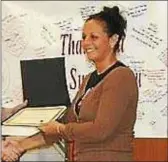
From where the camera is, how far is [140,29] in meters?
1.76

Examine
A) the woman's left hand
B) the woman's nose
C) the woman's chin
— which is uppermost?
the woman's nose

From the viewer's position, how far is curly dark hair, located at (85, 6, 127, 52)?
1.67m

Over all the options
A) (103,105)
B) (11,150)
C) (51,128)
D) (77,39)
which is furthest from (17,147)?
(77,39)

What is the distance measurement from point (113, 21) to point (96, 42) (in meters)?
0.11

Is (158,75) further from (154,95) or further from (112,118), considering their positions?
(112,118)

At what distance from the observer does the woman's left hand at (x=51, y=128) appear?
5.56 ft

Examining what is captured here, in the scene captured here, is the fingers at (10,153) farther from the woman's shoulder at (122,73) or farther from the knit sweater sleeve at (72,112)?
the woman's shoulder at (122,73)

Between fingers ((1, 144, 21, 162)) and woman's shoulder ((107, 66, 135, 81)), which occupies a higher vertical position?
woman's shoulder ((107, 66, 135, 81))

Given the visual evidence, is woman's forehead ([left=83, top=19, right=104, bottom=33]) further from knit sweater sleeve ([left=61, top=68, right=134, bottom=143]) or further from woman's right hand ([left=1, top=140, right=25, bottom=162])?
woman's right hand ([left=1, top=140, right=25, bottom=162])

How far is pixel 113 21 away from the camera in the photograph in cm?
166

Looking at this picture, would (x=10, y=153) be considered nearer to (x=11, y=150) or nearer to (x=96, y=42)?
(x=11, y=150)

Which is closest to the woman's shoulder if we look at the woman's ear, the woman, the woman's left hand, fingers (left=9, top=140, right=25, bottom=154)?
the woman

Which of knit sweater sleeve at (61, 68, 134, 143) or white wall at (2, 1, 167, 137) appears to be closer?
knit sweater sleeve at (61, 68, 134, 143)

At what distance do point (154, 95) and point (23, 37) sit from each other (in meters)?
0.64
